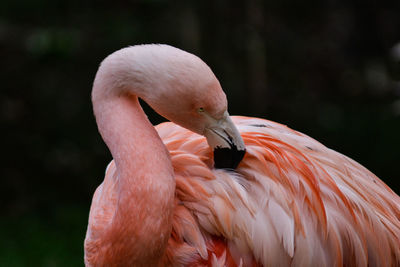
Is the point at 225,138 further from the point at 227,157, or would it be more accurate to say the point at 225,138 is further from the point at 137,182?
the point at 137,182

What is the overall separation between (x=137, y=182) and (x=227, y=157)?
0.43 meters

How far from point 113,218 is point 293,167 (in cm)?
88

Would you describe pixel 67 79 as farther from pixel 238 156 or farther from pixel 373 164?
pixel 238 156

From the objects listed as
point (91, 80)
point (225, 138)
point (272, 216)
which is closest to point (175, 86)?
point (225, 138)

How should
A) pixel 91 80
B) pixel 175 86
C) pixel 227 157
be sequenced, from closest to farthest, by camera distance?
pixel 175 86 < pixel 227 157 < pixel 91 80

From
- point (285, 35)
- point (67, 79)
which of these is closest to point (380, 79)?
point (285, 35)

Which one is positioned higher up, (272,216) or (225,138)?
(225,138)

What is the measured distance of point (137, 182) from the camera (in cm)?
232

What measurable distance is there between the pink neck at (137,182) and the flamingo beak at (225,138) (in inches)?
9.3

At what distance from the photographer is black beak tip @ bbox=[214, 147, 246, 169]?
2.39m

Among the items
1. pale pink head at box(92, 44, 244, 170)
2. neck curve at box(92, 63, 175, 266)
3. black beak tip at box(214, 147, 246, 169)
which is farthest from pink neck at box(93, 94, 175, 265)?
black beak tip at box(214, 147, 246, 169)

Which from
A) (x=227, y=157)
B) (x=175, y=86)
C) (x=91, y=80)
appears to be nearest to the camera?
(x=175, y=86)

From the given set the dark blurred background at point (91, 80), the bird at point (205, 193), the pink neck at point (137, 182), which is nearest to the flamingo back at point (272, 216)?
the bird at point (205, 193)

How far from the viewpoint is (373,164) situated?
21.1 ft
